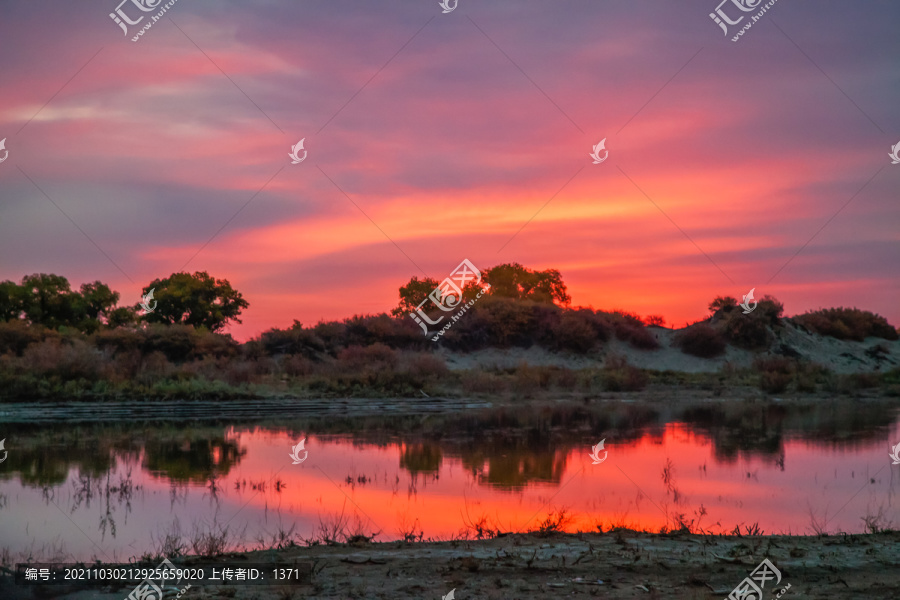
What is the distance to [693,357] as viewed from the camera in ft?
158

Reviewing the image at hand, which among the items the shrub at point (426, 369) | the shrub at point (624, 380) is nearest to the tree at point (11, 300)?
the shrub at point (426, 369)

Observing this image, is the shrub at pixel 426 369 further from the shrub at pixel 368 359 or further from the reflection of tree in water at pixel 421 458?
the reflection of tree in water at pixel 421 458

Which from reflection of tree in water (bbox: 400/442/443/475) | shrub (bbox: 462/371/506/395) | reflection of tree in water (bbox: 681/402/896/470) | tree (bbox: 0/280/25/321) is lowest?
reflection of tree in water (bbox: 400/442/443/475)

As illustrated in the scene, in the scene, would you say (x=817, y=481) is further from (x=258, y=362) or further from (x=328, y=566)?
(x=258, y=362)

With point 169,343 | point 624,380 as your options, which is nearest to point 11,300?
point 169,343

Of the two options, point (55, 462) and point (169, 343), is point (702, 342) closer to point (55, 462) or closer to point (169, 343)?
point (169, 343)

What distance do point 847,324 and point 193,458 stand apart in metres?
53.8

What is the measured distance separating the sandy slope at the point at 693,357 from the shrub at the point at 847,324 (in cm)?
123

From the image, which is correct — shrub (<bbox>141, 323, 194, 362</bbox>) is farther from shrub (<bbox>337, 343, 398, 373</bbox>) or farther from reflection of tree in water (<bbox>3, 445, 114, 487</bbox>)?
reflection of tree in water (<bbox>3, 445, 114, 487</bbox>)

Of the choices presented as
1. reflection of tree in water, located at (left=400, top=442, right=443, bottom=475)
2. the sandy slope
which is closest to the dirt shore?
reflection of tree in water, located at (left=400, top=442, right=443, bottom=475)

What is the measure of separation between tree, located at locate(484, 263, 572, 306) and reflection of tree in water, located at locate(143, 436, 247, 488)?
5712 centimetres

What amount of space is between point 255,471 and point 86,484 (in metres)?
2.72

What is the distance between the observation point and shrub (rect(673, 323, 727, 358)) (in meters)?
48.7

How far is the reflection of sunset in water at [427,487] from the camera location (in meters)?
9.87
